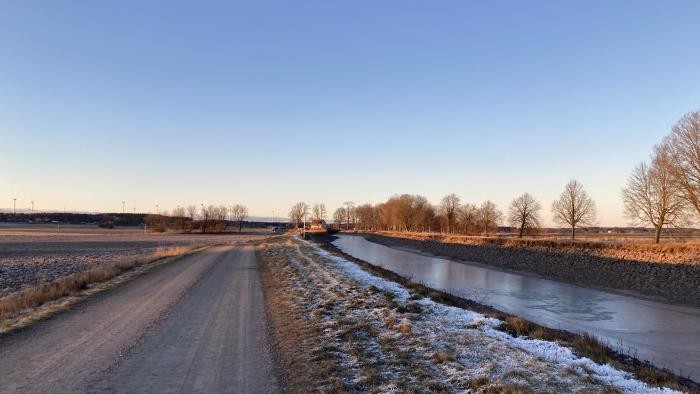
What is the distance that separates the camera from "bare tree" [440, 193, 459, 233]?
4894 inches

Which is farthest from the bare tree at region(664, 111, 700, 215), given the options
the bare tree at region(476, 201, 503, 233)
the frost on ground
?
the bare tree at region(476, 201, 503, 233)

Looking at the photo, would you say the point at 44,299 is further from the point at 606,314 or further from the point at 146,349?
the point at 606,314

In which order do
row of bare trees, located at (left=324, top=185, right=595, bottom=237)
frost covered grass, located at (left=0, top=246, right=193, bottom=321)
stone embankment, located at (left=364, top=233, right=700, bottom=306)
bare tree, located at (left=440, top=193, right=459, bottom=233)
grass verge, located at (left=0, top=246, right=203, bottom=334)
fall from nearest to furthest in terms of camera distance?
grass verge, located at (left=0, top=246, right=203, bottom=334) → frost covered grass, located at (left=0, top=246, right=193, bottom=321) → stone embankment, located at (left=364, top=233, right=700, bottom=306) → row of bare trees, located at (left=324, top=185, right=595, bottom=237) → bare tree, located at (left=440, top=193, right=459, bottom=233)

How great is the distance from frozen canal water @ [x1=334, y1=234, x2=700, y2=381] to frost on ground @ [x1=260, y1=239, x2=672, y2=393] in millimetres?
3591

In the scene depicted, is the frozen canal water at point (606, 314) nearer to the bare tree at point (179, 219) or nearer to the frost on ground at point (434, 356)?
the frost on ground at point (434, 356)

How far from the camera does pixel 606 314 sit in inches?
703

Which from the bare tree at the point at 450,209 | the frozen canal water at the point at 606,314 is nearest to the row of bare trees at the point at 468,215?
the bare tree at the point at 450,209

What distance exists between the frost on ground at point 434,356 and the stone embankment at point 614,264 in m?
16.8

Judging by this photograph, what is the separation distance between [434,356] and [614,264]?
3176 cm

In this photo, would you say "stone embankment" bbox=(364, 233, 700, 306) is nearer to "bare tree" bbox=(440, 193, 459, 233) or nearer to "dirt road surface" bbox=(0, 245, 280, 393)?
"dirt road surface" bbox=(0, 245, 280, 393)

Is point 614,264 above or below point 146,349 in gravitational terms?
below

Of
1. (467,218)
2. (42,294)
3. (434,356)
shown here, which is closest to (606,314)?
(434,356)

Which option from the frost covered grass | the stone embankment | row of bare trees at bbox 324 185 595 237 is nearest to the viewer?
the frost covered grass

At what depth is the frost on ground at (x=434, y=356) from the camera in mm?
6660
